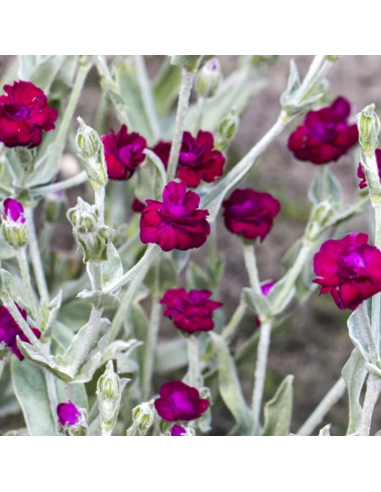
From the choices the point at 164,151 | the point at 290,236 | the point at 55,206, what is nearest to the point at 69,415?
the point at 164,151

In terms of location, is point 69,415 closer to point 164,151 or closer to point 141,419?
point 141,419

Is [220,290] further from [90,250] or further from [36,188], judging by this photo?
[90,250]

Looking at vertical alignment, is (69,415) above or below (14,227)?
below

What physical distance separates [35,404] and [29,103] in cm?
32

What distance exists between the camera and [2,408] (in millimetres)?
980

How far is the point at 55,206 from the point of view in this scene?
1.04m

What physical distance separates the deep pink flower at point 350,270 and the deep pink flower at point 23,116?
1.06 ft

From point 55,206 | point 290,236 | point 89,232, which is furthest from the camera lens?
point 290,236

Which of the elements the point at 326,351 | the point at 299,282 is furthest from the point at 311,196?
the point at 326,351

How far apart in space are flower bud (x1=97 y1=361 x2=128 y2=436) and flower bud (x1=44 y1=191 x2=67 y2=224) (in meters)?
0.46

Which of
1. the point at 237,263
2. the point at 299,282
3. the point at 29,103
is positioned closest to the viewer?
the point at 29,103

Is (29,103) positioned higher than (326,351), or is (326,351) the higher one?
(29,103)

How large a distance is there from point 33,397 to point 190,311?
7.5 inches

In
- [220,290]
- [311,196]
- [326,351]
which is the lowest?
[326,351]
